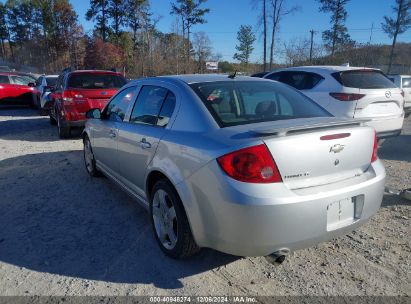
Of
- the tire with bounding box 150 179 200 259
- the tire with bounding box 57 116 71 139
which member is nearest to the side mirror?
the tire with bounding box 150 179 200 259

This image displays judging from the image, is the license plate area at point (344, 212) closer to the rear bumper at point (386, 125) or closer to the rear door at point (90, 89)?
the rear bumper at point (386, 125)

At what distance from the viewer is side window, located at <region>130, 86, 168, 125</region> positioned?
3.53 m

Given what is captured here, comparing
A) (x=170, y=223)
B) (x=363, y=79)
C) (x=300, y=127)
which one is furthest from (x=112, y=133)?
(x=363, y=79)

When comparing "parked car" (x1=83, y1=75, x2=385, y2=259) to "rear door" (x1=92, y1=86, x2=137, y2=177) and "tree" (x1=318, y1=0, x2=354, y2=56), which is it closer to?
"rear door" (x1=92, y1=86, x2=137, y2=177)

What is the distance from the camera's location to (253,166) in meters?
2.42

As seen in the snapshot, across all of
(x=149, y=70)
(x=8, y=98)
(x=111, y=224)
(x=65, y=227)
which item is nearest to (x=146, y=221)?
(x=111, y=224)

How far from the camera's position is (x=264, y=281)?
2.85 meters

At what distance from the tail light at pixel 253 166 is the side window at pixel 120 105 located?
2068 mm

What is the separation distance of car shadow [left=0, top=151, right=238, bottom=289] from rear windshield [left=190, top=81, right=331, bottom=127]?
4.15 feet

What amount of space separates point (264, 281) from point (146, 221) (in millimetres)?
1651

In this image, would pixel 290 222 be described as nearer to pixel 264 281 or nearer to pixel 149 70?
pixel 264 281

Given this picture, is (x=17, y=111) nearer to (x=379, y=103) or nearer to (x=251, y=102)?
(x=379, y=103)

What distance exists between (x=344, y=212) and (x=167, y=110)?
1760 millimetres

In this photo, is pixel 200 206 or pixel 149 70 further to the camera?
pixel 149 70
